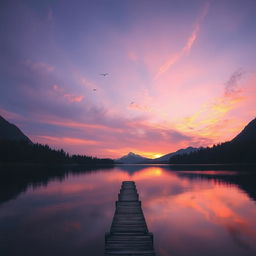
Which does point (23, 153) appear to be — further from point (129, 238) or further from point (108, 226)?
point (129, 238)

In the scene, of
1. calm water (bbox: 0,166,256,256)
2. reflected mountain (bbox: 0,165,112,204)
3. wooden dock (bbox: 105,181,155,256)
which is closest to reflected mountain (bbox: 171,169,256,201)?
calm water (bbox: 0,166,256,256)

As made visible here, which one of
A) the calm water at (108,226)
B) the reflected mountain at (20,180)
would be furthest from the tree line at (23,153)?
the calm water at (108,226)

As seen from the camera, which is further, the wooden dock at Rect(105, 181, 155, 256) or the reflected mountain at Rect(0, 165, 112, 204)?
the reflected mountain at Rect(0, 165, 112, 204)

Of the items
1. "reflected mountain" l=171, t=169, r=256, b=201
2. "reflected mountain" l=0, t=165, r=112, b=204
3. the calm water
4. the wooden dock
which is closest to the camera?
the wooden dock

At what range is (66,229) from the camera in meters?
21.9

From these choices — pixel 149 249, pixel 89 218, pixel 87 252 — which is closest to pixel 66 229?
pixel 89 218

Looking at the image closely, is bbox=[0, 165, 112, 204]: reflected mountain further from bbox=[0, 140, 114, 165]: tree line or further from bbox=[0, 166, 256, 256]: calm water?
bbox=[0, 140, 114, 165]: tree line

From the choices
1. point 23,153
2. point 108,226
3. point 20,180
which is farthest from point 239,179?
point 23,153

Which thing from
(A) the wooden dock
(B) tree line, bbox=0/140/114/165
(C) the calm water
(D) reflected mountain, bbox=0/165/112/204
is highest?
(B) tree line, bbox=0/140/114/165

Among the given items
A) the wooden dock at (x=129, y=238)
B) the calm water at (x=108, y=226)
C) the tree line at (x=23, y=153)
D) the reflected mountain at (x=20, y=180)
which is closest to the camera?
the wooden dock at (x=129, y=238)

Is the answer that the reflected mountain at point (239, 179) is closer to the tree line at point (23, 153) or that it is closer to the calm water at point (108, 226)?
the calm water at point (108, 226)

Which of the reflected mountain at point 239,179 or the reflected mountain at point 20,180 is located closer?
the reflected mountain at point 20,180

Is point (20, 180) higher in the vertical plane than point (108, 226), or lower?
higher

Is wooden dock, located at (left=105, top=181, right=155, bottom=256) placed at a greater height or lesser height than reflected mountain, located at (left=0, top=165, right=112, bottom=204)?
lesser
